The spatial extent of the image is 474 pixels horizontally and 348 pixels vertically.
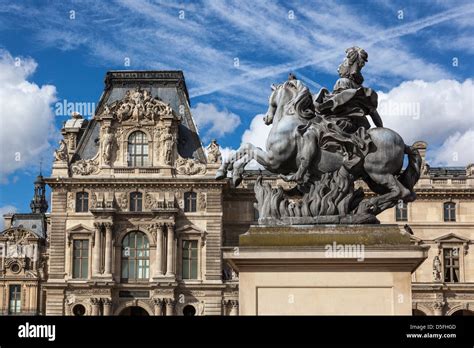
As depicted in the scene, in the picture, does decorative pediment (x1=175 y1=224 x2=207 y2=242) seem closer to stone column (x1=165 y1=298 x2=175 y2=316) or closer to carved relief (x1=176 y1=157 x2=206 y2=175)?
carved relief (x1=176 y1=157 x2=206 y2=175)

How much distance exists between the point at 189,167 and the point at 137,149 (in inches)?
146

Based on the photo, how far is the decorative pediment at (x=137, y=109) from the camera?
5788 centimetres

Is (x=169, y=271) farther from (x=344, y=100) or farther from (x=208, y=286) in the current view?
(x=344, y=100)

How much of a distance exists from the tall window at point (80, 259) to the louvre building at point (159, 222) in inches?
2.6

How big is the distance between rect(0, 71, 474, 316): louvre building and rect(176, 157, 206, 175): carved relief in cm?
7

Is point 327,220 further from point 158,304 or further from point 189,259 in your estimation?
point 189,259

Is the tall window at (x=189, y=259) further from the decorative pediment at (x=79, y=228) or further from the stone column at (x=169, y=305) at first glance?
the decorative pediment at (x=79, y=228)

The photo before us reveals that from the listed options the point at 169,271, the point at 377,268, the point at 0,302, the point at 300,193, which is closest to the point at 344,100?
the point at 300,193

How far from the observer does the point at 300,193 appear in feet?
40.3

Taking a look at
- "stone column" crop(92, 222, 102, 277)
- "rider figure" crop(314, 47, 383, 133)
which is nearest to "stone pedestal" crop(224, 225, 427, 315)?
"rider figure" crop(314, 47, 383, 133)

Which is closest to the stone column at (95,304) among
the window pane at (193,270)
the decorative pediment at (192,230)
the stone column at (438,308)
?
the window pane at (193,270)
